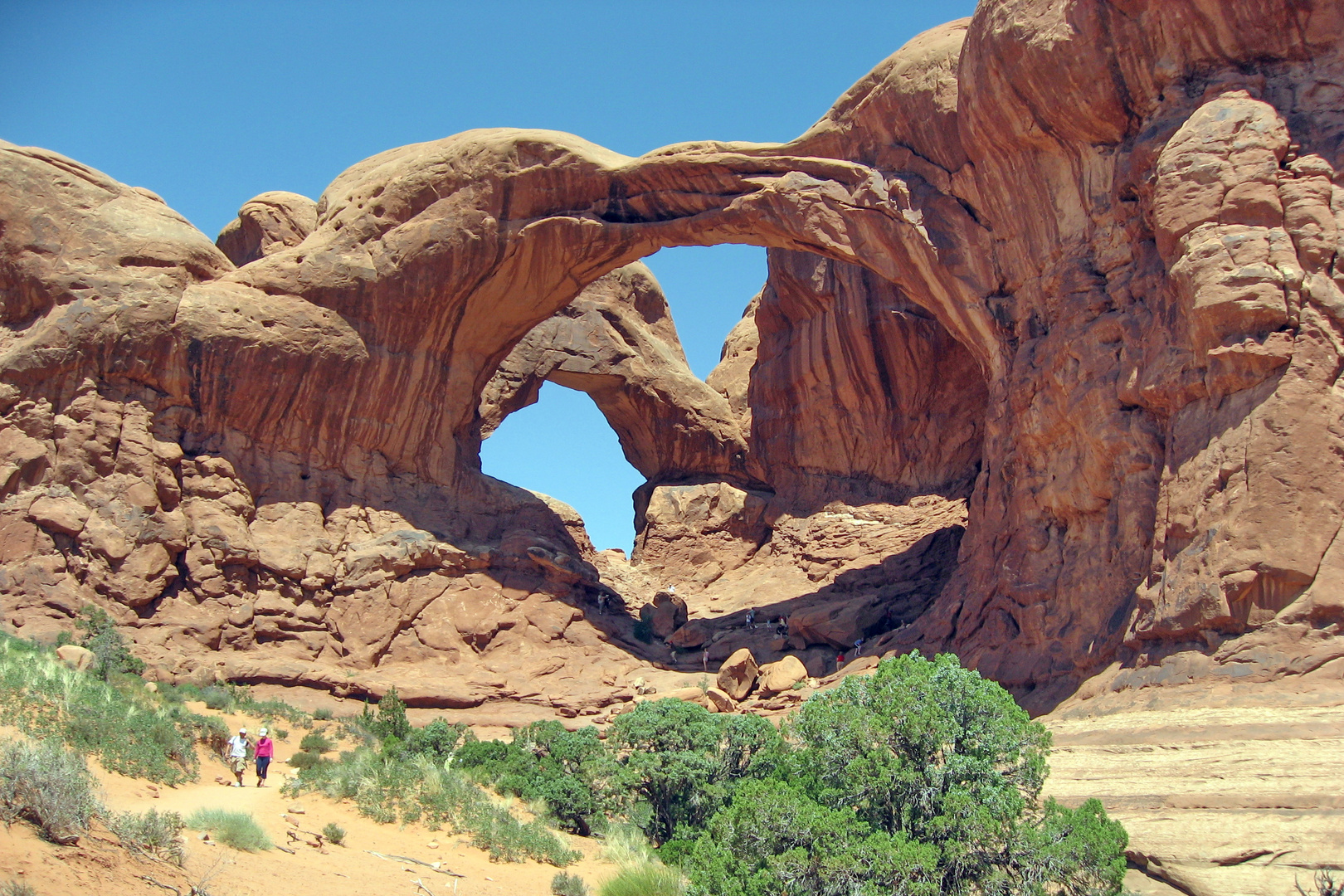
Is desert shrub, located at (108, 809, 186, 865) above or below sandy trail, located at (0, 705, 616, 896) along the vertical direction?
above

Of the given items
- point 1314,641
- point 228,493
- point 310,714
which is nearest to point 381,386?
point 228,493

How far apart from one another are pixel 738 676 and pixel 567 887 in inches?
346

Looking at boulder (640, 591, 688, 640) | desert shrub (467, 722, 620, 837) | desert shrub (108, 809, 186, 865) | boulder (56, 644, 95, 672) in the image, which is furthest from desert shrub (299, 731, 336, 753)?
boulder (640, 591, 688, 640)

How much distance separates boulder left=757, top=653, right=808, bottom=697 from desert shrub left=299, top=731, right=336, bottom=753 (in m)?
7.46

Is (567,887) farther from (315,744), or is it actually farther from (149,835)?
(315,744)

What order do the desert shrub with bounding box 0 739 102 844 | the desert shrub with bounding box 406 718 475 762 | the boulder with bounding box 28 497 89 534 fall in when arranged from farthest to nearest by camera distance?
the boulder with bounding box 28 497 89 534
the desert shrub with bounding box 406 718 475 762
the desert shrub with bounding box 0 739 102 844

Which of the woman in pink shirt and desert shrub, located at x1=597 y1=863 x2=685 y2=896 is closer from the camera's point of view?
desert shrub, located at x1=597 y1=863 x2=685 y2=896

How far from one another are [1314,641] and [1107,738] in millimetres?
2522

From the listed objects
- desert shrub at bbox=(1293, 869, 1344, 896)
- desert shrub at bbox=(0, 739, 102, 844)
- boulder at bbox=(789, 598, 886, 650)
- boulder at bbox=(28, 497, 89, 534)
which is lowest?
desert shrub at bbox=(0, 739, 102, 844)

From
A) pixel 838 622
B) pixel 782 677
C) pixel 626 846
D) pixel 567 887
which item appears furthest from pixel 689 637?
pixel 567 887

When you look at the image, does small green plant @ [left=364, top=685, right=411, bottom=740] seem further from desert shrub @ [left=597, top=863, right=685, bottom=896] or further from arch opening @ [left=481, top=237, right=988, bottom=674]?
desert shrub @ [left=597, top=863, right=685, bottom=896]

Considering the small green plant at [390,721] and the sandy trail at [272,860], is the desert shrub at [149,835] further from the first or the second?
the small green plant at [390,721]

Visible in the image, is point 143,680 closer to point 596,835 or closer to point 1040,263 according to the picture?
point 596,835

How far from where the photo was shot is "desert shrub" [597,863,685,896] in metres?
13.0
